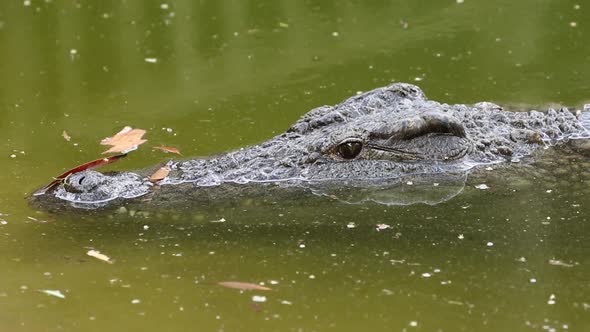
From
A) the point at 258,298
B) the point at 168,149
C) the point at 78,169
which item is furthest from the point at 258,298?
the point at 168,149

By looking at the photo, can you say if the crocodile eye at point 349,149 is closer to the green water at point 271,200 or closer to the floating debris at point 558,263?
the green water at point 271,200

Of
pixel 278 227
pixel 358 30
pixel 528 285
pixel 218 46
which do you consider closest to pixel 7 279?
pixel 278 227

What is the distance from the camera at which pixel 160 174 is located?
18.6 feet

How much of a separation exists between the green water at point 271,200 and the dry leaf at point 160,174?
1.35ft

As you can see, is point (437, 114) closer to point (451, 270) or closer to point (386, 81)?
point (451, 270)

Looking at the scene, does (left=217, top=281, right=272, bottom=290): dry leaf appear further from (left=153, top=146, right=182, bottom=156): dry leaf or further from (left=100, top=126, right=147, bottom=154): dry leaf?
(left=100, top=126, right=147, bottom=154): dry leaf

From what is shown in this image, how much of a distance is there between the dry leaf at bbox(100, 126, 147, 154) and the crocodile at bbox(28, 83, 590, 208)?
29.8 inches

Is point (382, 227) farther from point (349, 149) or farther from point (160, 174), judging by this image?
point (160, 174)

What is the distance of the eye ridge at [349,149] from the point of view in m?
5.51

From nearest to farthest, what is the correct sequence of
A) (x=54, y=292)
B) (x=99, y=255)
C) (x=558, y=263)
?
1. (x=54, y=292)
2. (x=558, y=263)
3. (x=99, y=255)

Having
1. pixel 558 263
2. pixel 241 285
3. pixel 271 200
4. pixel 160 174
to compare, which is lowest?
pixel 558 263

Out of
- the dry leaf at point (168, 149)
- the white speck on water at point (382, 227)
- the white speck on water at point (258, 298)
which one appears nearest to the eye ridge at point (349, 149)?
the white speck on water at point (382, 227)

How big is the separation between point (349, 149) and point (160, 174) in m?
1.23

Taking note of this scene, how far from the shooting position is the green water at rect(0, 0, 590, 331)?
413cm
